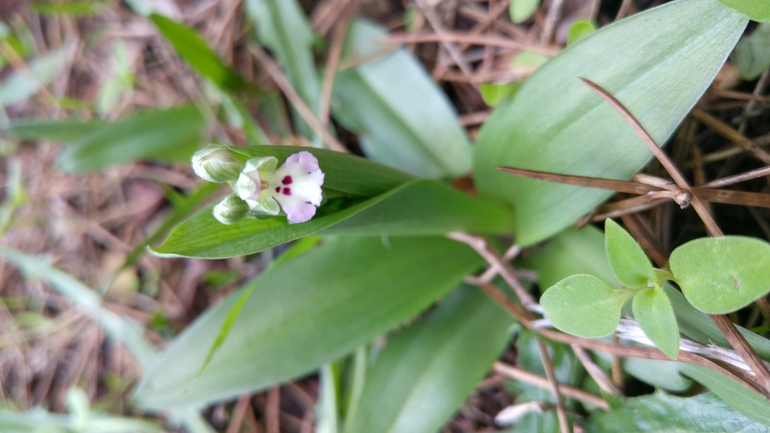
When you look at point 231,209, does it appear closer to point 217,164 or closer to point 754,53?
point 217,164

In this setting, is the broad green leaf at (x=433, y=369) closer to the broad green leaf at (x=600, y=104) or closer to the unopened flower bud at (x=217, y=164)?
the broad green leaf at (x=600, y=104)

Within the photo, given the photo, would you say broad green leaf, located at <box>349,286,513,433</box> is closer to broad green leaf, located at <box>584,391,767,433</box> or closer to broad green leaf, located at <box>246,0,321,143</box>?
broad green leaf, located at <box>584,391,767,433</box>

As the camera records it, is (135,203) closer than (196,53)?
No

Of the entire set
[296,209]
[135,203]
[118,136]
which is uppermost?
[296,209]

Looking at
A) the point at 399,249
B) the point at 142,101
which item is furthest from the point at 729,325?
the point at 142,101

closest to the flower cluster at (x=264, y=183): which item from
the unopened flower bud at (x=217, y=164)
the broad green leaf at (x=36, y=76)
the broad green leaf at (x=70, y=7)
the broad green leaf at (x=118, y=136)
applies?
the unopened flower bud at (x=217, y=164)

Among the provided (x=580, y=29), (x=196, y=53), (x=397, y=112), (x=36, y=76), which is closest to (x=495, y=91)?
(x=580, y=29)

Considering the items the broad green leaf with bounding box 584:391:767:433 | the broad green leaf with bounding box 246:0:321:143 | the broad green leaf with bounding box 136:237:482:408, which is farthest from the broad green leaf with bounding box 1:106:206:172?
the broad green leaf with bounding box 584:391:767:433

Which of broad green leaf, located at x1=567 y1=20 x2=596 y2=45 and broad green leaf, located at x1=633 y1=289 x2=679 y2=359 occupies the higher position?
broad green leaf, located at x1=567 y1=20 x2=596 y2=45
